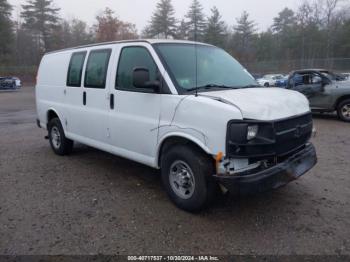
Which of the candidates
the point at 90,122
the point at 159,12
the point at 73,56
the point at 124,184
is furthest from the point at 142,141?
the point at 159,12

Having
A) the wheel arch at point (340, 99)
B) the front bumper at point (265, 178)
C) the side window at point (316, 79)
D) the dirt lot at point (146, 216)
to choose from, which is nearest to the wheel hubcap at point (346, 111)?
the wheel arch at point (340, 99)

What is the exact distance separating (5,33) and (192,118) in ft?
185

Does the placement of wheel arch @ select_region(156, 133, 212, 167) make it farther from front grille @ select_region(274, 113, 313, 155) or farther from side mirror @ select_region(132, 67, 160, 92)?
front grille @ select_region(274, 113, 313, 155)

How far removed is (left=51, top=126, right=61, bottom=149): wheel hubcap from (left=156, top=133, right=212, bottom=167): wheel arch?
321 cm

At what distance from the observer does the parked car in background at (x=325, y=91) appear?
1036cm

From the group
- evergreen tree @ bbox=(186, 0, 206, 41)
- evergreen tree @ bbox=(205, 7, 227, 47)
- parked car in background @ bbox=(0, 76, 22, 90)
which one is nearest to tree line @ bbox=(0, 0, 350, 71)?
evergreen tree @ bbox=(205, 7, 227, 47)

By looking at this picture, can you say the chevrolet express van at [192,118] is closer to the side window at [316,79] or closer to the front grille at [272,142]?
the front grille at [272,142]

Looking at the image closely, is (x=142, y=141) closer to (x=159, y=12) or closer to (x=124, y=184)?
(x=124, y=184)

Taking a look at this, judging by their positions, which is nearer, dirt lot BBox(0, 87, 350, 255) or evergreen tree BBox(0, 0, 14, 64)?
dirt lot BBox(0, 87, 350, 255)

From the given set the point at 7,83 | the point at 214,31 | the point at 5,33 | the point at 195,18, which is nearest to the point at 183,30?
the point at 214,31

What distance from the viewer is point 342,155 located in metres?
6.45

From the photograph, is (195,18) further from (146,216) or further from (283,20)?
(283,20)

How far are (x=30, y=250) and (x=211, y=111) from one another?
93.2 inches

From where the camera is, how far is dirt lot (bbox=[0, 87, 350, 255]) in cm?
327
